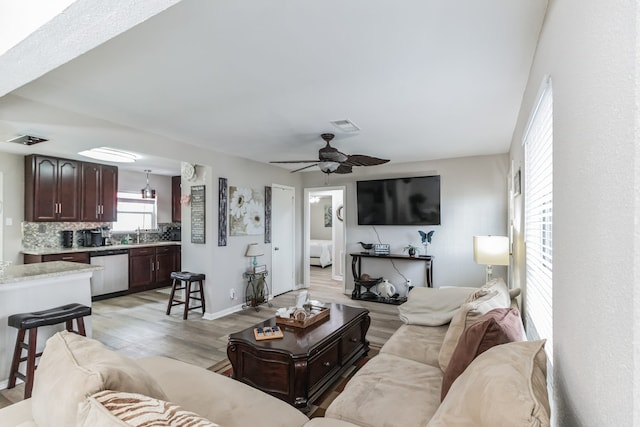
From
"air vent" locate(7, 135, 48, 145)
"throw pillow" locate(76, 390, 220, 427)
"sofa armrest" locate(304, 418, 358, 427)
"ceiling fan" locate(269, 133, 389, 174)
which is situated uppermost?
"air vent" locate(7, 135, 48, 145)

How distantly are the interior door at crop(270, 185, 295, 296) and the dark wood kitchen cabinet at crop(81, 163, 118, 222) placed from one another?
2.99 meters

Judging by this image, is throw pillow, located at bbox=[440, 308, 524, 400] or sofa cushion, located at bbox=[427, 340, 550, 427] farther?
throw pillow, located at bbox=[440, 308, 524, 400]

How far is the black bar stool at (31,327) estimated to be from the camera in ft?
8.04

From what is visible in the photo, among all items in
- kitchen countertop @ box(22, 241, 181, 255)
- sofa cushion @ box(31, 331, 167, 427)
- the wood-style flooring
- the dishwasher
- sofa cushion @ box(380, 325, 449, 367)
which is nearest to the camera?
sofa cushion @ box(31, 331, 167, 427)

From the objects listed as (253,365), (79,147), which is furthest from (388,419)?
(79,147)

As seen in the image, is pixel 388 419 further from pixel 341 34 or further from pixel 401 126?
pixel 401 126

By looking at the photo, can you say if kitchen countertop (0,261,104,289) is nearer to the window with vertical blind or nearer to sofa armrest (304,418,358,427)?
sofa armrest (304,418,358,427)

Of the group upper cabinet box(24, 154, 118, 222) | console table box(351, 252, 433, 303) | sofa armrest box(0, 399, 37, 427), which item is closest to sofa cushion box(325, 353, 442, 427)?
sofa armrest box(0, 399, 37, 427)

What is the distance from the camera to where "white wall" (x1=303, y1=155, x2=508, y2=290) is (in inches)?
187

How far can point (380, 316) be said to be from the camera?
448 centimetres

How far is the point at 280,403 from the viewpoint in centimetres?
161

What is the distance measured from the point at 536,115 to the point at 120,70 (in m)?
2.63

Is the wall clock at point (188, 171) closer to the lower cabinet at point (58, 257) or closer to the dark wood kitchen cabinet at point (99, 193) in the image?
the dark wood kitchen cabinet at point (99, 193)

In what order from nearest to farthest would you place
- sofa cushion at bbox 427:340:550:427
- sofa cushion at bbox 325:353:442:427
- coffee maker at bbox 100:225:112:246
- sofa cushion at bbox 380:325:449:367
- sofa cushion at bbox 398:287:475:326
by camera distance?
sofa cushion at bbox 427:340:550:427, sofa cushion at bbox 325:353:442:427, sofa cushion at bbox 380:325:449:367, sofa cushion at bbox 398:287:475:326, coffee maker at bbox 100:225:112:246
